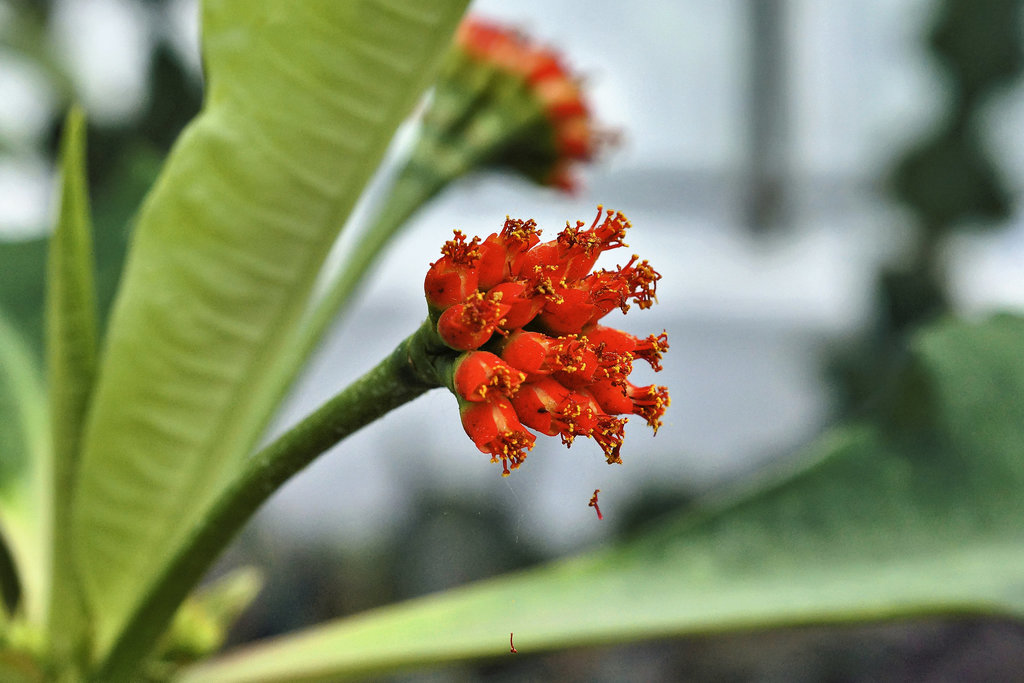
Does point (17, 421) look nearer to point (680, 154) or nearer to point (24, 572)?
point (24, 572)

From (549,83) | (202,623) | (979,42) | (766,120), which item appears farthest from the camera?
(766,120)

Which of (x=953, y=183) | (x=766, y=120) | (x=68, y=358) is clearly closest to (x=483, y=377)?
(x=68, y=358)

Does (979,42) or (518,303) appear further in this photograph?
(979,42)

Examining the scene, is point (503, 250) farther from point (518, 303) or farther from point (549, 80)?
point (549, 80)

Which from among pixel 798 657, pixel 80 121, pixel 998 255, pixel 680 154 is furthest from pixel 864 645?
pixel 680 154

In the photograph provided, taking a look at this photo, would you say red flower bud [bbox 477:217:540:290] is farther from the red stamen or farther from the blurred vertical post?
the blurred vertical post

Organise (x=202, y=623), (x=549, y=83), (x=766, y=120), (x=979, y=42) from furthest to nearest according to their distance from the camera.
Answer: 1. (x=766, y=120)
2. (x=979, y=42)
3. (x=549, y=83)
4. (x=202, y=623)
